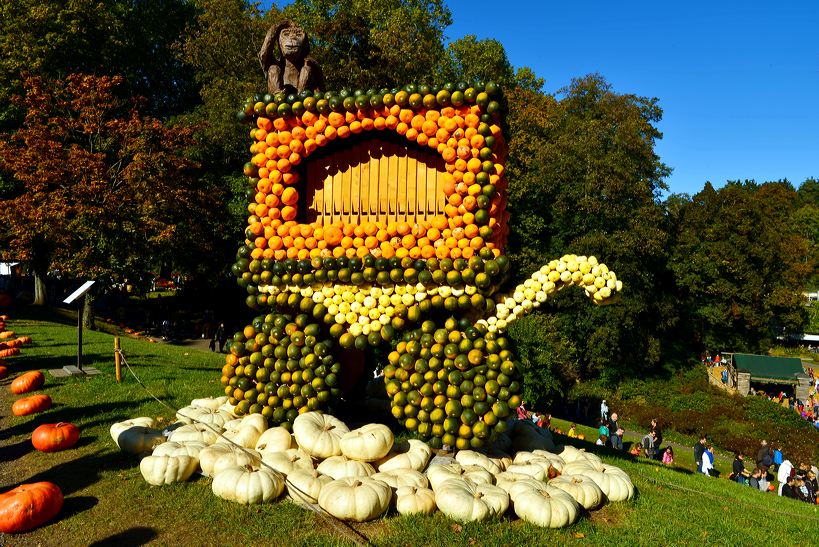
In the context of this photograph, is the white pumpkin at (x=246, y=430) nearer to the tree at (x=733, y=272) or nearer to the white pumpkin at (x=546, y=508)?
the white pumpkin at (x=546, y=508)

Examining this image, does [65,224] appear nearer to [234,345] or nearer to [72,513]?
[234,345]

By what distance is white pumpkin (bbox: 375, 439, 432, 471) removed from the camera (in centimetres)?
743

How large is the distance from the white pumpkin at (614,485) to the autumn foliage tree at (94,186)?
691 inches

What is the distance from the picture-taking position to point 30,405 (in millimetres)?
10055

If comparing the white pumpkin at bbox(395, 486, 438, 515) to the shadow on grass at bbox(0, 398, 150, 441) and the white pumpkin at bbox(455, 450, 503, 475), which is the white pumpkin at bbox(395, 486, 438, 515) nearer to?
the white pumpkin at bbox(455, 450, 503, 475)

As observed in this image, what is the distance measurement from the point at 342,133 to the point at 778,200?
43828 millimetres

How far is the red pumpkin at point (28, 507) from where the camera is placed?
598 centimetres

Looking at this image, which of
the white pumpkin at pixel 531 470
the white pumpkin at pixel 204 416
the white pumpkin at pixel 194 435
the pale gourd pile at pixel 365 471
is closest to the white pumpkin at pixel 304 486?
the pale gourd pile at pixel 365 471

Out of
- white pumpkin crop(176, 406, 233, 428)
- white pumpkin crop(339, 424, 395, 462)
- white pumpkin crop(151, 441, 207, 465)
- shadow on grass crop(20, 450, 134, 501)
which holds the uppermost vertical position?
white pumpkin crop(339, 424, 395, 462)

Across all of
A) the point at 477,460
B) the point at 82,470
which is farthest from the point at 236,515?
the point at 477,460

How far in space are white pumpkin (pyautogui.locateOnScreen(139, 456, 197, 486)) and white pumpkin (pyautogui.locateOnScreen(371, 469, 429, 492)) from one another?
249 centimetres

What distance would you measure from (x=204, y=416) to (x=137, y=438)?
3.59ft

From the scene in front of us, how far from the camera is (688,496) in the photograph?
27.6ft

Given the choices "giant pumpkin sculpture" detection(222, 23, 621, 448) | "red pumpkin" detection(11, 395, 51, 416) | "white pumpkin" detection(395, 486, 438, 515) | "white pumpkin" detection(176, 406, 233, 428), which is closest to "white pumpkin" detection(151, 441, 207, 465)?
"white pumpkin" detection(176, 406, 233, 428)
